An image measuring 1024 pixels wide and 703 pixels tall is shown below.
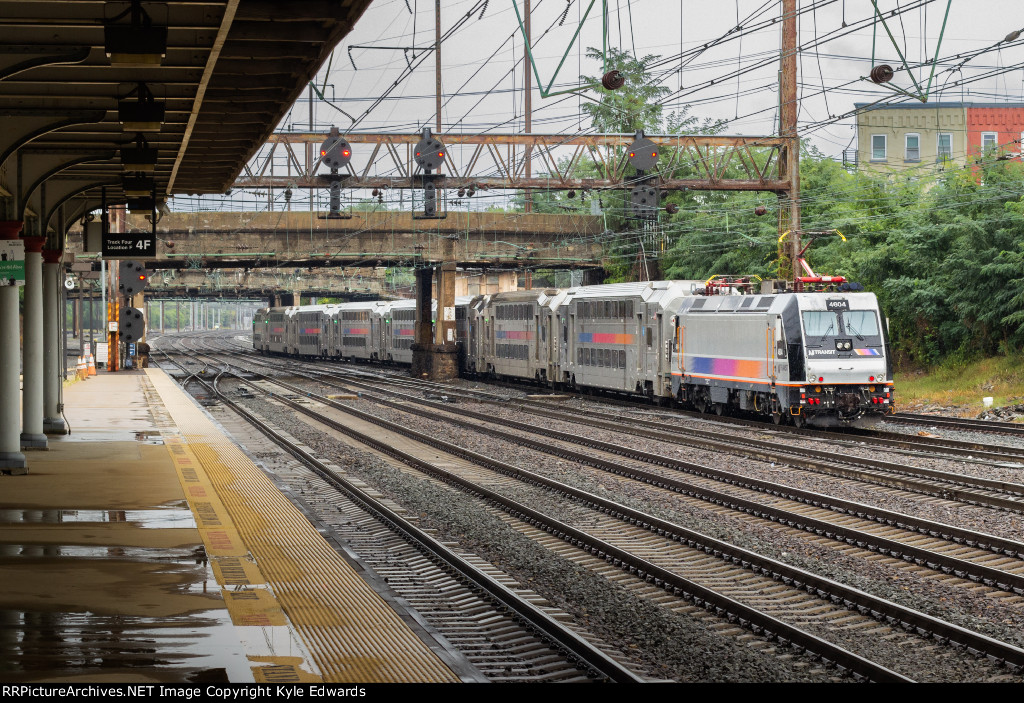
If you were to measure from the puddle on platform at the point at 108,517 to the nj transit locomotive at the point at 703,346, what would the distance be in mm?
14835

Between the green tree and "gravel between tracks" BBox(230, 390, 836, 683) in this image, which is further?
the green tree

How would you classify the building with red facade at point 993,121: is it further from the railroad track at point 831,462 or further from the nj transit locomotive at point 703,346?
the railroad track at point 831,462

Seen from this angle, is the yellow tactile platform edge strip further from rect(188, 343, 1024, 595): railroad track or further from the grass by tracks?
the grass by tracks

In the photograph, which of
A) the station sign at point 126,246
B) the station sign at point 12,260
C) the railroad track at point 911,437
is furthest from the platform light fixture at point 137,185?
the railroad track at point 911,437

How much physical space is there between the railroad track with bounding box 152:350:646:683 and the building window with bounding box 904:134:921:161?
48.0 m

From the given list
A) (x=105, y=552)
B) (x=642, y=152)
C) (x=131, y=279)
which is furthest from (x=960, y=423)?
(x=131, y=279)

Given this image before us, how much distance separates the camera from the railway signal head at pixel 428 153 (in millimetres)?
32625

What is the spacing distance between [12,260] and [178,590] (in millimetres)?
8215

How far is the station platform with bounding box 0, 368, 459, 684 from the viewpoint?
7000mm

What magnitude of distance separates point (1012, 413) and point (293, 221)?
1185 inches

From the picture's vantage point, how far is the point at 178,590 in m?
9.01

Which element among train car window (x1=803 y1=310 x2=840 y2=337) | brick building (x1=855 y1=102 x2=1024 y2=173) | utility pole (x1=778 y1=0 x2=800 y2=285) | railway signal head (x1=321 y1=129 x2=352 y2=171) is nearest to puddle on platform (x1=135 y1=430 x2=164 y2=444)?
railway signal head (x1=321 y1=129 x2=352 y2=171)

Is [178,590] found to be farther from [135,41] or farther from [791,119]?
[791,119]

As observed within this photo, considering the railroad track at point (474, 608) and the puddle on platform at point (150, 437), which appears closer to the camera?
the railroad track at point (474, 608)
